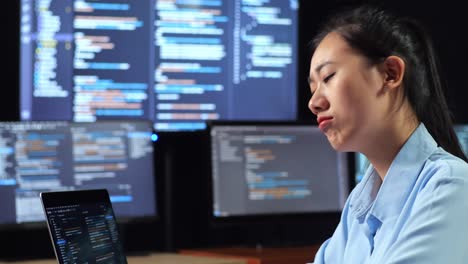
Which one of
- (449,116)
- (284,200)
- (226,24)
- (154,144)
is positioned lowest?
(284,200)

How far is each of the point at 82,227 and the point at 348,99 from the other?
55 centimetres

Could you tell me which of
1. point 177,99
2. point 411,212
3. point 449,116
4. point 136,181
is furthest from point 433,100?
point 177,99

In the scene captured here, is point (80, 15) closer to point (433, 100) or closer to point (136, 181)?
point (136, 181)

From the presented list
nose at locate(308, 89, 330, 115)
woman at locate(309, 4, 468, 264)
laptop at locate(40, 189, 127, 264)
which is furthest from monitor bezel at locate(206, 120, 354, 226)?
nose at locate(308, 89, 330, 115)

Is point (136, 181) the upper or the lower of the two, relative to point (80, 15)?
lower

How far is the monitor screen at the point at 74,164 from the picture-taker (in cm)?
249

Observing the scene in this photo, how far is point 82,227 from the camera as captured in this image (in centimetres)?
157

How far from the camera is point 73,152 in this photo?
2.59 metres

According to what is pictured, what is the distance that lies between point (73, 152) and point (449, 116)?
138cm

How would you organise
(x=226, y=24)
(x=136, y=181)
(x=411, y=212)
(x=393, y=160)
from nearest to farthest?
(x=411, y=212), (x=393, y=160), (x=136, y=181), (x=226, y=24)

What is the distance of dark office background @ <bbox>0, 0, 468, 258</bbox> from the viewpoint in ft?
8.96

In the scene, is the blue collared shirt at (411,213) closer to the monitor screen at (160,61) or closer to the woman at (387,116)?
the woman at (387,116)

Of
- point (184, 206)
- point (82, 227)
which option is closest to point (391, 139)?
point (82, 227)

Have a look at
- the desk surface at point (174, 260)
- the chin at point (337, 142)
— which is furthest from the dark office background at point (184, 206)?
the chin at point (337, 142)
